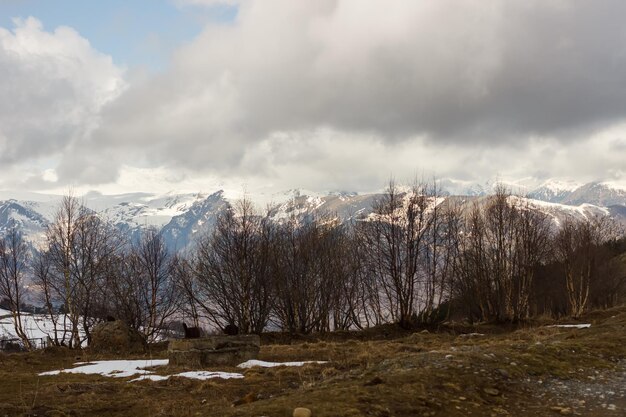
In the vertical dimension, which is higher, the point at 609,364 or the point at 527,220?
the point at 527,220

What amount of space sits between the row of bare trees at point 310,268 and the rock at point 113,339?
9.57m

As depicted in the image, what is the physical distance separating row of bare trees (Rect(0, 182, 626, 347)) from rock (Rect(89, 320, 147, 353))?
9567 millimetres

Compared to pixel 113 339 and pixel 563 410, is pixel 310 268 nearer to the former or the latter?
pixel 113 339

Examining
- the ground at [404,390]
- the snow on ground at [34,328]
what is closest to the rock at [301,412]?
the ground at [404,390]

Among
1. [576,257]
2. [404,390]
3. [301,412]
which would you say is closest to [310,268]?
[576,257]

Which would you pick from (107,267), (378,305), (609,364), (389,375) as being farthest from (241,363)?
(107,267)

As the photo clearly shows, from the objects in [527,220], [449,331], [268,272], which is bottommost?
[449,331]

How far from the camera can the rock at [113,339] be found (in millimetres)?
26797

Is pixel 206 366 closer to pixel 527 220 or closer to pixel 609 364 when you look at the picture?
pixel 609 364

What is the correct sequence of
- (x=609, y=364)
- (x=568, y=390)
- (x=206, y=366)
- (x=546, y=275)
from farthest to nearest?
1. (x=546, y=275)
2. (x=206, y=366)
3. (x=609, y=364)
4. (x=568, y=390)

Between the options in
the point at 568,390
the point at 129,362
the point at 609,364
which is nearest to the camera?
the point at 568,390

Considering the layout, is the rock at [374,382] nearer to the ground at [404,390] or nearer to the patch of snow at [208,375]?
the ground at [404,390]

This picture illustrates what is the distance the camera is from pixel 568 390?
864cm

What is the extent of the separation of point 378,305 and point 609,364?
32.2 m
